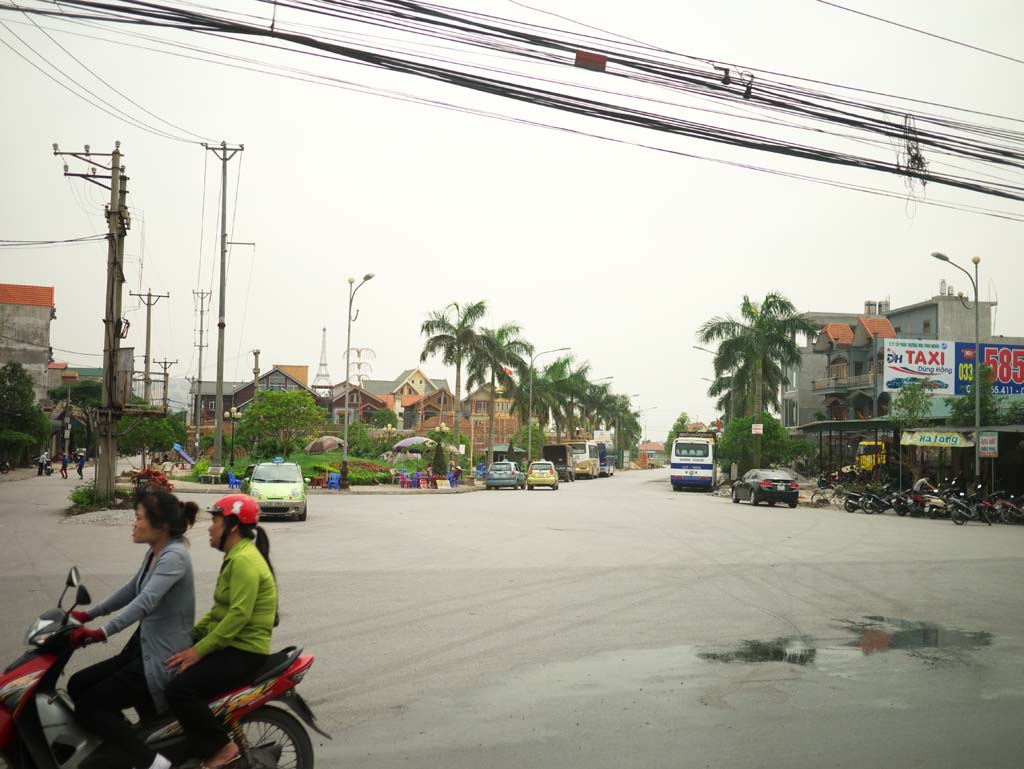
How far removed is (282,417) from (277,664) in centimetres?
5135

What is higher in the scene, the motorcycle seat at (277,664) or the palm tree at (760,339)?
the palm tree at (760,339)

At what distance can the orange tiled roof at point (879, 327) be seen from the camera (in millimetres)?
64250

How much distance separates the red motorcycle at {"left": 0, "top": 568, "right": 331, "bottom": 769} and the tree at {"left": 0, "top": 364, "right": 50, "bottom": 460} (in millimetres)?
54358

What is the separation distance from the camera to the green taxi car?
24891 millimetres

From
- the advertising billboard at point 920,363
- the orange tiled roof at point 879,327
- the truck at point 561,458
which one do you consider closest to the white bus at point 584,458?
the truck at point 561,458

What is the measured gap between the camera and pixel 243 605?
4.62 metres

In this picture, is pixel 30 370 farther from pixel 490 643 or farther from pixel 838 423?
pixel 490 643

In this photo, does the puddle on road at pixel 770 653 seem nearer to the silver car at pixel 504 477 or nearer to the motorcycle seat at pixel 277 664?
the motorcycle seat at pixel 277 664

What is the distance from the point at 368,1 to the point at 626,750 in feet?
28.2

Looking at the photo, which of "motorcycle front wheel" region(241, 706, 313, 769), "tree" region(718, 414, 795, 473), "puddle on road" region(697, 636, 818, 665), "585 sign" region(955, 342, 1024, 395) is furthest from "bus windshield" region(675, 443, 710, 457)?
"motorcycle front wheel" region(241, 706, 313, 769)

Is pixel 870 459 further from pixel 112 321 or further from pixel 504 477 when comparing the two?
pixel 112 321

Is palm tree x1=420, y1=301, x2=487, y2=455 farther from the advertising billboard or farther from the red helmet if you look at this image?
the red helmet

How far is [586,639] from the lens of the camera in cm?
916

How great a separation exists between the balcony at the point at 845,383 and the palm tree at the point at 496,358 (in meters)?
21.2
